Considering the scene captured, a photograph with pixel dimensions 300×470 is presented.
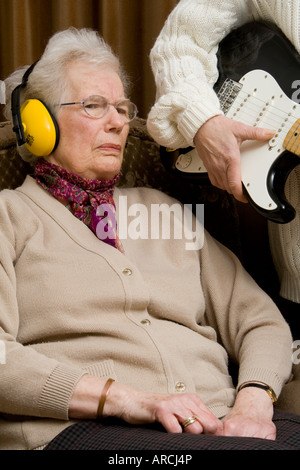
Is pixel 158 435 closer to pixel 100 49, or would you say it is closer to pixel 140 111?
pixel 100 49

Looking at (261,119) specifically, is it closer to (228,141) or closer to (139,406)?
(228,141)

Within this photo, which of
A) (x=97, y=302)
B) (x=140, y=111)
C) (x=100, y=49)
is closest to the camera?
(x=97, y=302)

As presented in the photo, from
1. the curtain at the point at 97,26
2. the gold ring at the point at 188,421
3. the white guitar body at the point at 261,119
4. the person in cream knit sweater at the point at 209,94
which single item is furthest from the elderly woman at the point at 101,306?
the curtain at the point at 97,26

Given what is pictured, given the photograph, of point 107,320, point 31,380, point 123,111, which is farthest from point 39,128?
point 31,380

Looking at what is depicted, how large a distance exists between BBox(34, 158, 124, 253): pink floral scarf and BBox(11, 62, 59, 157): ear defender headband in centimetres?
5

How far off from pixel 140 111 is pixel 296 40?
79 centimetres

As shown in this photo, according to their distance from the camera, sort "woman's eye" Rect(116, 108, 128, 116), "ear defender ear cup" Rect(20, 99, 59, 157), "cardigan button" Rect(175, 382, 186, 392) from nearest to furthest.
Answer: "cardigan button" Rect(175, 382, 186, 392) → "ear defender ear cup" Rect(20, 99, 59, 157) → "woman's eye" Rect(116, 108, 128, 116)

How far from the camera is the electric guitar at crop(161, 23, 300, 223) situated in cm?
152

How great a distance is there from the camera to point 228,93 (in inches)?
65.4

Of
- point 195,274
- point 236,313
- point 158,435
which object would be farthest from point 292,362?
point 158,435

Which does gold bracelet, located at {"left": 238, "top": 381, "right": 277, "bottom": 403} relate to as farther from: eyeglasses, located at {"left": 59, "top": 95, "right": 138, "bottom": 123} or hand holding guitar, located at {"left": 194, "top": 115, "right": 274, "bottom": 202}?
eyeglasses, located at {"left": 59, "top": 95, "right": 138, "bottom": 123}

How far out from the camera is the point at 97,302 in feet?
4.75

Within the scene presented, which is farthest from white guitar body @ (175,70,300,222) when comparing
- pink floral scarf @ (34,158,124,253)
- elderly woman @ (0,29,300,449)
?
pink floral scarf @ (34,158,124,253)

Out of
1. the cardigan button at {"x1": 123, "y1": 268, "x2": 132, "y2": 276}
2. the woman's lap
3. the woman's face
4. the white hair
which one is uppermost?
the white hair
